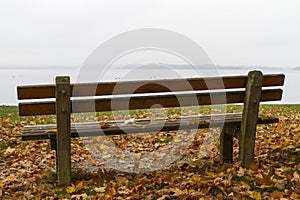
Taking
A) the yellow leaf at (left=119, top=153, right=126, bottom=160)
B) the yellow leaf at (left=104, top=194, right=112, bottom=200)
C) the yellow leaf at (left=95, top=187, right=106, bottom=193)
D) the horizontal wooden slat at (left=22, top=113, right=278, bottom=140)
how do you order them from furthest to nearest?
1. the yellow leaf at (left=119, top=153, right=126, bottom=160)
2. the horizontal wooden slat at (left=22, top=113, right=278, bottom=140)
3. the yellow leaf at (left=95, top=187, right=106, bottom=193)
4. the yellow leaf at (left=104, top=194, right=112, bottom=200)

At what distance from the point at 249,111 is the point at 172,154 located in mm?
1822

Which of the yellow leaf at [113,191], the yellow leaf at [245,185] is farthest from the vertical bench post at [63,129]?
the yellow leaf at [245,185]

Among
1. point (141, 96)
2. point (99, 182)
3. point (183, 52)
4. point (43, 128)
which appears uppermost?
point (183, 52)

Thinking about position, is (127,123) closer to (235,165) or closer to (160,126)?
(160,126)

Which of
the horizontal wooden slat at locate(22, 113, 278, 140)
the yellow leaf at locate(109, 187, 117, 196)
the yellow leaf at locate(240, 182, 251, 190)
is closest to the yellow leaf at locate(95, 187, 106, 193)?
the yellow leaf at locate(109, 187, 117, 196)

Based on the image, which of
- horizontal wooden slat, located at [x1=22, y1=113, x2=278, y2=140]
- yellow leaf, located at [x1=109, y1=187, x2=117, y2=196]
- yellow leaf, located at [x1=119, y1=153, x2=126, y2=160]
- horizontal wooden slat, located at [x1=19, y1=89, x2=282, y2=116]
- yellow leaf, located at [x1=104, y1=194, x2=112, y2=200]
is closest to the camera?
yellow leaf, located at [x1=104, y1=194, x2=112, y2=200]

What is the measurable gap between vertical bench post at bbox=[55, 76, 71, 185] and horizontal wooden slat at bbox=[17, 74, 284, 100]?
8 cm

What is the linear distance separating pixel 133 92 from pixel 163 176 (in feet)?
3.44

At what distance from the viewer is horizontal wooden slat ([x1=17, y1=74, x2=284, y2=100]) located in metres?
3.79

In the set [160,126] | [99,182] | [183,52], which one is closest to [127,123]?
[160,126]

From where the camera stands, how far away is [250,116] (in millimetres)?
4363

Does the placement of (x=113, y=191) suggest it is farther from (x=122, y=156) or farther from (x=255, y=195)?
(x=122, y=156)

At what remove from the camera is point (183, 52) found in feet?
14.6

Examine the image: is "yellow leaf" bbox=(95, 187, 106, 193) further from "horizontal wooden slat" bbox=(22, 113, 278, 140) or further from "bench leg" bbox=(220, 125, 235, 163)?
"bench leg" bbox=(220, 125, 235, 163)
